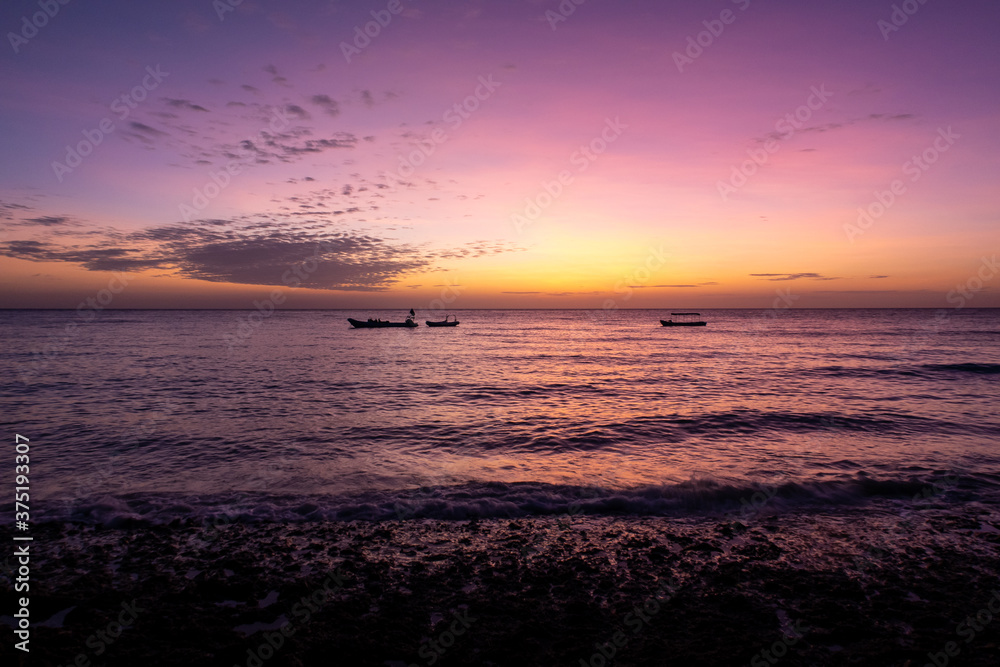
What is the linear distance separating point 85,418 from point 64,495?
10.1 metres

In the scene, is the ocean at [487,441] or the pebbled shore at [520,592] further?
the ocean at [487,441]

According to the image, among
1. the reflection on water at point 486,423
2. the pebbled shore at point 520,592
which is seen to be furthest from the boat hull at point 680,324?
the pebbled shore at point 520,592

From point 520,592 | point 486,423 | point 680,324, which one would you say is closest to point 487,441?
point 486,423

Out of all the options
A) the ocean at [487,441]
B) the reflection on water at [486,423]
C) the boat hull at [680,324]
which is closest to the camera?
the ocean at [487,441]

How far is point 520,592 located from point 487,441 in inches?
350

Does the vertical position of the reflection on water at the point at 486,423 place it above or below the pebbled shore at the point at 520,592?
below

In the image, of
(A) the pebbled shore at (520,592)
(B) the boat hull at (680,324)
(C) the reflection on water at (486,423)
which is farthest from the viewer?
(B) the boat hull at (680,324)

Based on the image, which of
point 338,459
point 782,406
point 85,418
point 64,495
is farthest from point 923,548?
point 85,418

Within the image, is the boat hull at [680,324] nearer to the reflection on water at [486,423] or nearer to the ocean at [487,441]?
the reflection on water at [486,423]

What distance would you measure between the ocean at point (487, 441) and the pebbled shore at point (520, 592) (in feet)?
3.83

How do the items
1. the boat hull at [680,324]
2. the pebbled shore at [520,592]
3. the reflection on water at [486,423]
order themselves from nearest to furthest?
the pebbled shore at [520,592] < the reflection on water at [486,423] < the boat hull at [680,324]

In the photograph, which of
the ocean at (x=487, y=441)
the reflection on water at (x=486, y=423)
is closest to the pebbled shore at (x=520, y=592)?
the ocean at (x=487, y=441)

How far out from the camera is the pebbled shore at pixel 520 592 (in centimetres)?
491

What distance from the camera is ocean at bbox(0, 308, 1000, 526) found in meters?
9.80
